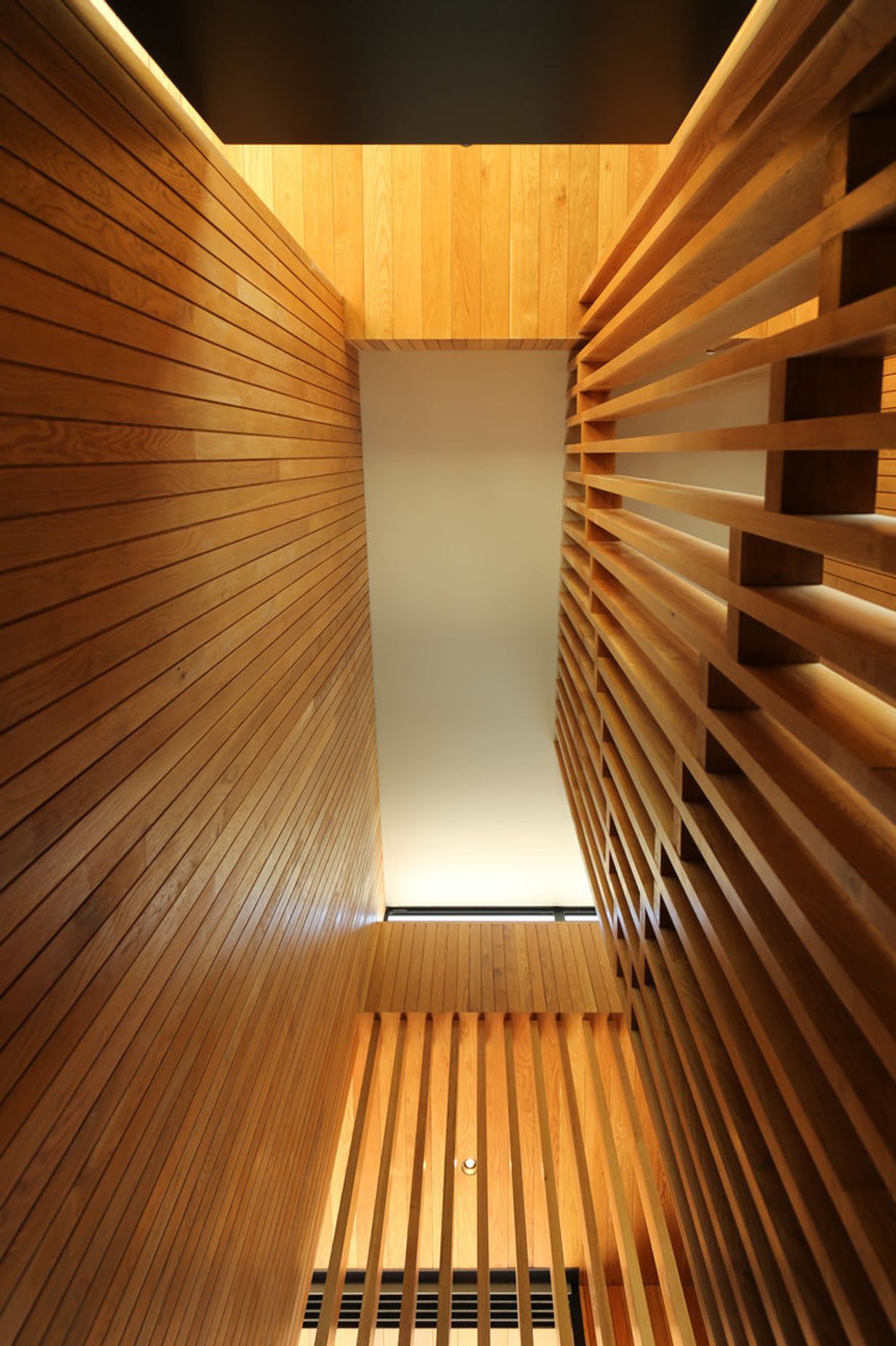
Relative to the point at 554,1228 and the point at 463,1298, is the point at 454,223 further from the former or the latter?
the point at 463,1298

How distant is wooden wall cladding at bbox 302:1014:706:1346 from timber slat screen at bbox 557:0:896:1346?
2.72 feet

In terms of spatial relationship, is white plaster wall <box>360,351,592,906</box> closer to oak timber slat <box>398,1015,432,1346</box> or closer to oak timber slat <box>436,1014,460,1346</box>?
oak timber slat <box>398,1015,432,1346</box>

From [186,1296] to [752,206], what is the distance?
215cm

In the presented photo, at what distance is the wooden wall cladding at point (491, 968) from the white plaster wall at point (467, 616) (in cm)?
112

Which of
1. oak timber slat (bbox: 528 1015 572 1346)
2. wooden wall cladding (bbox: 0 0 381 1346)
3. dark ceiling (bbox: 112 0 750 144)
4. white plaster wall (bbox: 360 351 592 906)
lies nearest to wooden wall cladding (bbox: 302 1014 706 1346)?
oak timber slat (bbox: 528 1015 572 1346)

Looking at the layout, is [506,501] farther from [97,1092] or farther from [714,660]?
[97,1092]

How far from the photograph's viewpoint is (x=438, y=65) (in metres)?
1.77

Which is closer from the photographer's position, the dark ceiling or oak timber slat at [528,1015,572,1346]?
the dark ceiling

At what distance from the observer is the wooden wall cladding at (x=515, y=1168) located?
294 cm

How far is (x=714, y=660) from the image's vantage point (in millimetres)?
1688

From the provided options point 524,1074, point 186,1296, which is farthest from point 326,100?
point 524,1074

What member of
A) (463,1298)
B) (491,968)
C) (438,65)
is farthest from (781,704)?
(463,1298)

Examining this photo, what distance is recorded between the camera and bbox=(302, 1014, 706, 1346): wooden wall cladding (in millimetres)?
2936

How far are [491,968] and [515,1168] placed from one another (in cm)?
133
